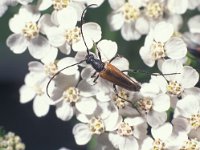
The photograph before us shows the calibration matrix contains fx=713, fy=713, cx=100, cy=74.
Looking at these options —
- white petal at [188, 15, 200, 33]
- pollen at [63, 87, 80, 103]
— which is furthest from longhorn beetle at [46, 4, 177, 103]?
white petal at [188, 15, 200, 33]

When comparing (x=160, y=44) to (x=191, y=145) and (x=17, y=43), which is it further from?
(x=17, y=43)

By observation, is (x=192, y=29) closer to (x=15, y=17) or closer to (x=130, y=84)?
(x=130, y=84)

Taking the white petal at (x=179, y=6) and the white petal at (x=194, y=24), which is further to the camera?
the white petal at (x=194, y=24)

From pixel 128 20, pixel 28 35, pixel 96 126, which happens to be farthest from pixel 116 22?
pixel 96 126

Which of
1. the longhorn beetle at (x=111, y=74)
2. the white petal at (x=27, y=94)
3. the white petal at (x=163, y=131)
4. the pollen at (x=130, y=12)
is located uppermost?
the pollen at (x=130, y=12)

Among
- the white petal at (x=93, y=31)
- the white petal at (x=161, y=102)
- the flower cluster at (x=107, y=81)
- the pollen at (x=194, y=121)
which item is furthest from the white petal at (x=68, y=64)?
the pollen at (x=194, y=121)

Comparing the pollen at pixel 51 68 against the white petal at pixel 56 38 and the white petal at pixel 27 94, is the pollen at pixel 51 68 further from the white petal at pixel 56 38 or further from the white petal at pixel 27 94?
the white petal at pixel 27 94
